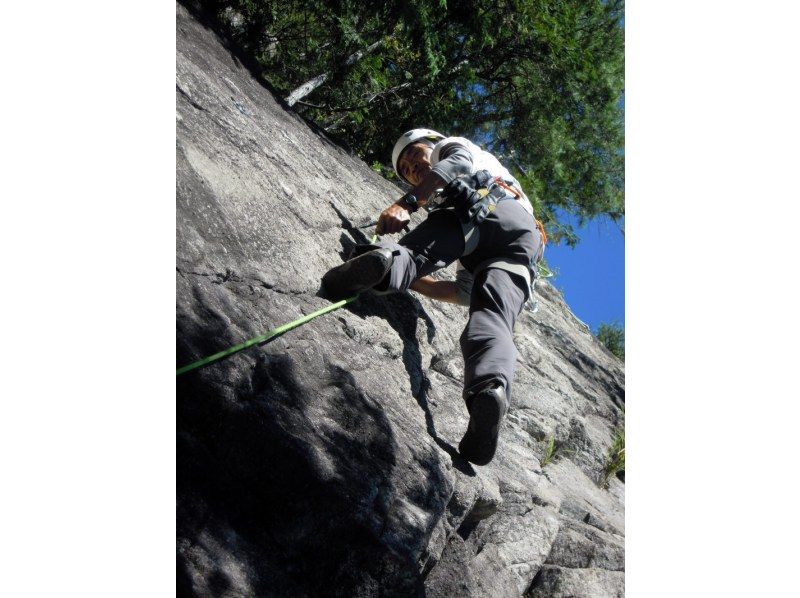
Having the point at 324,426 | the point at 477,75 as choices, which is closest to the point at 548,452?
the point at 324,426

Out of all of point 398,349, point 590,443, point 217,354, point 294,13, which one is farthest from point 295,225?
point 294,13

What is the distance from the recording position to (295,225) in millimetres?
3230

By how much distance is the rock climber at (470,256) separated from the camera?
105 inches

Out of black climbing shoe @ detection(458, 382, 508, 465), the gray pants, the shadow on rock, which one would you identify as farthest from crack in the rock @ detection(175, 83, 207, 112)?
black climbing shoe @ detection(458, 382, 508, 465)

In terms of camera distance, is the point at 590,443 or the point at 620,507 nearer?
the point at 620,507

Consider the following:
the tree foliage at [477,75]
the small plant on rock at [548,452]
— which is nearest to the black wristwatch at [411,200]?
the small plant on rock at [548,452]

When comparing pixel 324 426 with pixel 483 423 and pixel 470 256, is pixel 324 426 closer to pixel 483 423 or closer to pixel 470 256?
pixel 483 423

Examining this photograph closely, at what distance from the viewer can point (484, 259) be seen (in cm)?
327

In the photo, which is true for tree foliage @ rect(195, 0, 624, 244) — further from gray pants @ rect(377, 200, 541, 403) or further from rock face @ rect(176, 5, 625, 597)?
gray pants @ rect(377, 200, 541, 403)

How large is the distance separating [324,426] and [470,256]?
1.34 metres

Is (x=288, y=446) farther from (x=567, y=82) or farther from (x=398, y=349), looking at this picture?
(x=567, y=82)
